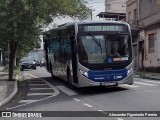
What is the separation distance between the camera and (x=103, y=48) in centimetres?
1838

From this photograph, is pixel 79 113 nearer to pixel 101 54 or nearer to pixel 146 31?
pixel 101 54

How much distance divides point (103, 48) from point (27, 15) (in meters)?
8.14

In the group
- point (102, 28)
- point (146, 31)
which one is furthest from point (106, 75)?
point (146, 31)

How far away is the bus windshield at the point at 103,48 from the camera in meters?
18.3

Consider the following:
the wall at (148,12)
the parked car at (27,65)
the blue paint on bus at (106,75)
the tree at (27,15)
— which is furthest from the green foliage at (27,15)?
the parked car at (27,65)

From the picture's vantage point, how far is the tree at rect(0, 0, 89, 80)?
2486 cm

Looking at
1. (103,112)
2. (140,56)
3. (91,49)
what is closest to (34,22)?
(91,49)

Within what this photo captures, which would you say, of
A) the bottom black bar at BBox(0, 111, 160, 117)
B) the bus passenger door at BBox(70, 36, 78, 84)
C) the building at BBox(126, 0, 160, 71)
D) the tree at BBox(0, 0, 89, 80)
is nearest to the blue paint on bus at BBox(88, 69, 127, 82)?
the bus passenger door at BBox(70, 36, 78, 84)

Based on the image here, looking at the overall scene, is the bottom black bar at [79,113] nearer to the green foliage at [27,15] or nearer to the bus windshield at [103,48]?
the bus windshield at [103,48]

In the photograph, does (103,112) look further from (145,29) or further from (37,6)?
(145,29)

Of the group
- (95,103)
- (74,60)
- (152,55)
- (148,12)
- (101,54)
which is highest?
(148,12)

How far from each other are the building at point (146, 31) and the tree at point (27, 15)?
520 inches

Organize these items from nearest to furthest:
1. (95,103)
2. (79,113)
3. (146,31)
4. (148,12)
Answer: (79,113) < (95,103) < (146,31) < (148,12)

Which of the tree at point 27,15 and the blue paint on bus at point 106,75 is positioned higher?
the tree at point 27,15
